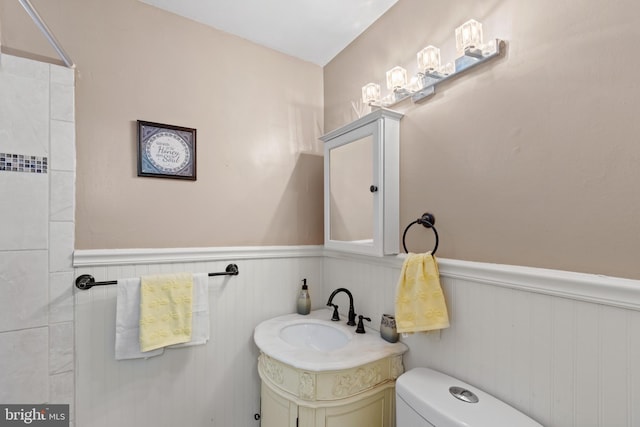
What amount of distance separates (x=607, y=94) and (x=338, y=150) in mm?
1086

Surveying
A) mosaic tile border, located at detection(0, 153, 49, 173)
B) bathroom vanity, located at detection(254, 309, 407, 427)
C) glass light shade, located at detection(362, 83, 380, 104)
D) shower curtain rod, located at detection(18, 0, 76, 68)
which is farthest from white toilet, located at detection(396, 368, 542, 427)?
shower curtain rod, located at detection(18, 0, 76, 68)

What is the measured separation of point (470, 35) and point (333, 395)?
4.60 ft

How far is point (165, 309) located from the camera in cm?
132

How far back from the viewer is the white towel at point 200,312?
4.57 feet

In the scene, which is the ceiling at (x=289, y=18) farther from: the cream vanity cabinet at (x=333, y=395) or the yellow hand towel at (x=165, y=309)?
the cream vanity cabinet at (x=333, y=395)

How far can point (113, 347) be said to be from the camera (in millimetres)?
1296

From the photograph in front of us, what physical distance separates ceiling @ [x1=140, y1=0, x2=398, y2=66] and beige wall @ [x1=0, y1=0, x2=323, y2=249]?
6cm

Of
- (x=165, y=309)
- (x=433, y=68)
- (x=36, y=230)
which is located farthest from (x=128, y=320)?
(x=433, y=68)

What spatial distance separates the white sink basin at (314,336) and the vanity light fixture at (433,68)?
3.88 ft

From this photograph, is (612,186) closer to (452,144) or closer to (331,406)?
(452,144)

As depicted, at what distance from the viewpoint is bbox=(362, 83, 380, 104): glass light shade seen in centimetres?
147

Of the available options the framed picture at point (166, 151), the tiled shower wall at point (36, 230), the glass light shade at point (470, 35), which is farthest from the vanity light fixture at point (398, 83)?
the tiled shower wall at point (36, 230)

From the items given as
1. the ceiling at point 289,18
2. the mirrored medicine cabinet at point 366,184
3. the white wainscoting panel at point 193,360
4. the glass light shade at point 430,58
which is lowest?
the white wainscoting panel at point 193,360

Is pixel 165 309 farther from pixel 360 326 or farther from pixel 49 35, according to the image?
pixel 49 35
